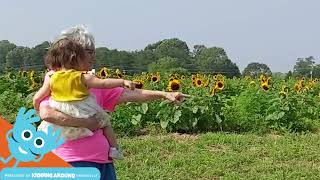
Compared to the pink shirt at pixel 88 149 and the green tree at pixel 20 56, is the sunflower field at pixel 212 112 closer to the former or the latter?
the pink shirt at pixel 88 149

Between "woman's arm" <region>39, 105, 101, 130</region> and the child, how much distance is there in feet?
0.06

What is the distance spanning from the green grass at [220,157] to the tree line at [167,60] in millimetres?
8125

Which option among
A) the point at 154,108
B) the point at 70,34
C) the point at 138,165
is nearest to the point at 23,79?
the point at 154,108

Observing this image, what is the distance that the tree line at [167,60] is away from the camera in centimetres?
1769

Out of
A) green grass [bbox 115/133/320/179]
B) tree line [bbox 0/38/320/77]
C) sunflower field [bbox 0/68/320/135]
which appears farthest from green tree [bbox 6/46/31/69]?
green grass [bbox 115/133/320/179]

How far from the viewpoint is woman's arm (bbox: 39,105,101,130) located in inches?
98.7

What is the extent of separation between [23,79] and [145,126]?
3.31 metres

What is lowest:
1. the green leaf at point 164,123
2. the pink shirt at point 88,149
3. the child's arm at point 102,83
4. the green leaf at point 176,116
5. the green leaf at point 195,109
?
the green leaf at point 164,123

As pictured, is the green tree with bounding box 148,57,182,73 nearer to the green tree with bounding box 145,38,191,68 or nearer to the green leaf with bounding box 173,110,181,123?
the green tree with bounding box 145,38,191,68

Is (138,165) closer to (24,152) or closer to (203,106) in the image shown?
(203,106)

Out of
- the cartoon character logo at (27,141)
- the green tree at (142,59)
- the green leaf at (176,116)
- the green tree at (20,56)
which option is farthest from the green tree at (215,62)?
the cartoon character logo at (27,141)

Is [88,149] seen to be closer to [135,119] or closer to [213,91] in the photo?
[135,119]

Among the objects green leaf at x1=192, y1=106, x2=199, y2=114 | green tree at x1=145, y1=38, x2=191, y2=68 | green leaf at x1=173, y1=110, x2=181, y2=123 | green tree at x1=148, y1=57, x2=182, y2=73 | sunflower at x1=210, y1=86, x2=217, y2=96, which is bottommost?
green leaf at x1=173, y1=110, x2=181, y2=123

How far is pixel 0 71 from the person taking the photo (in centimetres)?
1168
